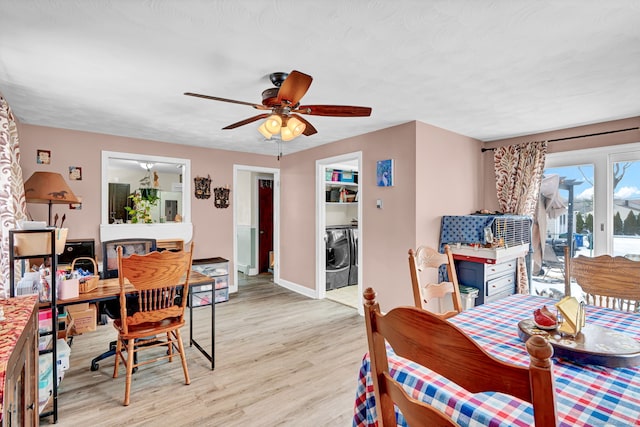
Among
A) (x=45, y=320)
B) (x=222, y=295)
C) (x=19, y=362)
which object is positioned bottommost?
(x=222, y=295)

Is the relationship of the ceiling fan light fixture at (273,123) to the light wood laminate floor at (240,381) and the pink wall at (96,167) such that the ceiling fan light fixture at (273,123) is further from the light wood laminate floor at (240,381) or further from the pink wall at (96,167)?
the pink wall at (96,167)

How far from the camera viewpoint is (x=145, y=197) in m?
4.45

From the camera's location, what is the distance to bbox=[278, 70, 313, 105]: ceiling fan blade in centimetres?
176

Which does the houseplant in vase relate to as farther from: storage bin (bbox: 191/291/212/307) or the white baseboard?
the white baseboard

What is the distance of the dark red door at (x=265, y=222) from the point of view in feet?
21.0

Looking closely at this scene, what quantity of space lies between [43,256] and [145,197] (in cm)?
272

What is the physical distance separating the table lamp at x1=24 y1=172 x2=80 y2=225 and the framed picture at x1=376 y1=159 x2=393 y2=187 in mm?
3157

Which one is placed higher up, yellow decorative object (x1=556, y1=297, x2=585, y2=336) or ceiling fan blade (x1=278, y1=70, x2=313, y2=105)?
ceiling fan blade (x1=278, y1=70, x2=313, y2=105)

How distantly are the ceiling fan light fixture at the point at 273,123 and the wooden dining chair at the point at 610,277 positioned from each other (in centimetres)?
210

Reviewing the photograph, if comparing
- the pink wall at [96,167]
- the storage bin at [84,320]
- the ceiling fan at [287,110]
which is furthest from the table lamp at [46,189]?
the ceiling fan at [287,110]

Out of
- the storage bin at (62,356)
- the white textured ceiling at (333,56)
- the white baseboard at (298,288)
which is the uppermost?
the white textured ceiling at (333,56)

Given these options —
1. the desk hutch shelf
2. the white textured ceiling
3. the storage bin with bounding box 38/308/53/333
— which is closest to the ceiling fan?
the white textured ceiling

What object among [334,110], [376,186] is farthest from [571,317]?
[376,186]

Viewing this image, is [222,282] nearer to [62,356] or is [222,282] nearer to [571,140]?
[62,356]
